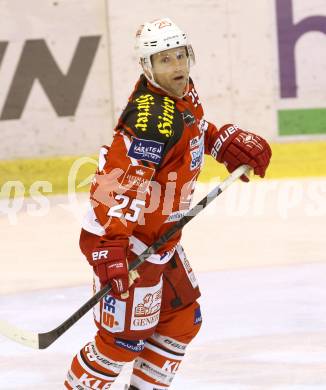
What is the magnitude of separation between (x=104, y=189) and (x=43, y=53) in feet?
16.1

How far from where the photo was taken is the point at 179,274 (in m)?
3.93

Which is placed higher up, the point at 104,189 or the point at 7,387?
the point at 104,189

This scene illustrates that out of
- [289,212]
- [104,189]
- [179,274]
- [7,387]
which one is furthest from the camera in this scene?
[289,212]

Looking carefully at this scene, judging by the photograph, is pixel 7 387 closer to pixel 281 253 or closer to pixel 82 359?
pixel 82 359

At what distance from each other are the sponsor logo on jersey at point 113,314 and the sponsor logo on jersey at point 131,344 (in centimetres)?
4

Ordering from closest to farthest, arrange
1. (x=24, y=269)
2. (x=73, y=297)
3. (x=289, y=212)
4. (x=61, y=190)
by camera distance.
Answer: (x=73, y=297)
(x=24, y=269)
(x=289, y=212)
(x=61, y=190)

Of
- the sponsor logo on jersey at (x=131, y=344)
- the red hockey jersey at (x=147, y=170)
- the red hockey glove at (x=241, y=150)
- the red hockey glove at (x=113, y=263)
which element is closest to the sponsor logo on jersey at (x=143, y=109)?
the red hockey jersey at (x=147, y=170)

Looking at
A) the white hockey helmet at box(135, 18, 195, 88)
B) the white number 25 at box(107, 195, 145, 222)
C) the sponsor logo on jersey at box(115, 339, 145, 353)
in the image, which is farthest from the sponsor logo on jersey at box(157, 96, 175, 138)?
the sponsor logo on jersey at box(115, 339, 145, 353)

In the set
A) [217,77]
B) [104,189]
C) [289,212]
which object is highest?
[104,189]

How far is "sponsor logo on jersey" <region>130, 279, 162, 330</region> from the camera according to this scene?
12.3 feet

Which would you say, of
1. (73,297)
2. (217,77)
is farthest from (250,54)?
(73,297)

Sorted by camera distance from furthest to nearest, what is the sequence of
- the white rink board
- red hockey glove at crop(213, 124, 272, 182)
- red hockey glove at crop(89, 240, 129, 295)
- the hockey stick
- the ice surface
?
the white rink board
the ice surface
red hockey glove at crop(213, 124, 272, 182)
the hockey stick
red hockey glove at crop(89, 240, 129, 295)

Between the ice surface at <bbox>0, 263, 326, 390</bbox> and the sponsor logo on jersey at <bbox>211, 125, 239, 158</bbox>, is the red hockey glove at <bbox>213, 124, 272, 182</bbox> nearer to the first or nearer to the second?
the sponsor logo on jersey at <bbox>211, 125, 239, 158</bbox>

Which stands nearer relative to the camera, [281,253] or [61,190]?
[281,253]
